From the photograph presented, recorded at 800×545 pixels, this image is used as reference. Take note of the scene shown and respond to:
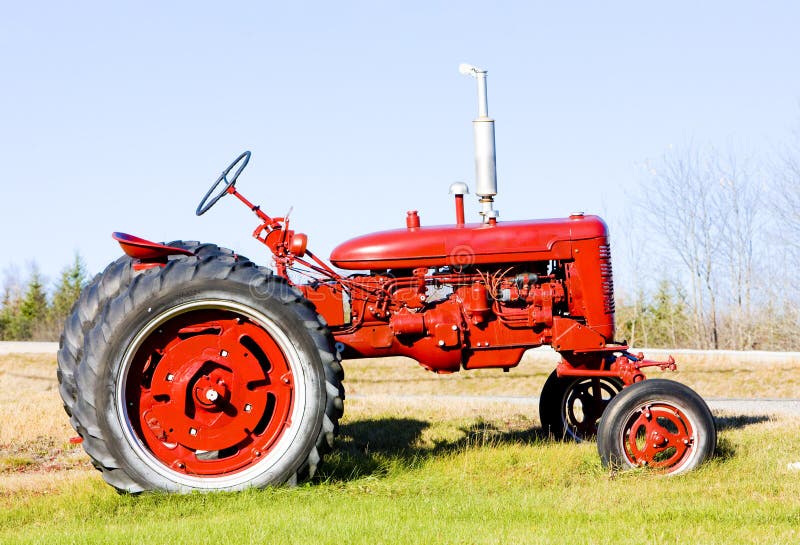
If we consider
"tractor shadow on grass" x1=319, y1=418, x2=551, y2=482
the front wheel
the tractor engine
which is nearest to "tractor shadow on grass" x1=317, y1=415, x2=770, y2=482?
"tractor shadow on grass" x1=319, y1=418, x2=551, y2=482

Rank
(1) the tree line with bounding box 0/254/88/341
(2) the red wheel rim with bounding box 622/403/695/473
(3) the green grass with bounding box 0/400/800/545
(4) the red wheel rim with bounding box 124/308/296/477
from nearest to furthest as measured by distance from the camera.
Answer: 1. (3) the green grass with bounding box 0/400/800/545
2. (4) the red wheel rim with bounding box 124/308/296/477
3. (2) the red wheel rim with bounding box 622/403/695/473
4. (1) the tree line with bounding box 0/254/88/341

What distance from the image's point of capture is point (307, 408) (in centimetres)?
642

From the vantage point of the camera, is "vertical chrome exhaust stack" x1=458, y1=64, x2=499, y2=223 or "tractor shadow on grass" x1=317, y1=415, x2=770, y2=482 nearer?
"tractor shadow on grass" x1=317, y1=415, x2=770, y2=482

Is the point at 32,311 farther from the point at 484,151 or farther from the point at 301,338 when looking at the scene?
the point at 301,338

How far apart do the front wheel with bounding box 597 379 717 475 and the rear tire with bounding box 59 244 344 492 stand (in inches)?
79.7

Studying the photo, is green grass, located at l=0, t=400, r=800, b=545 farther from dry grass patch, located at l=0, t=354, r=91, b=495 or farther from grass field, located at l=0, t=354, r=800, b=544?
dry grass patch, located at l=0, t=354, r=91, b=495

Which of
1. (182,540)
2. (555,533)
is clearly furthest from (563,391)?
(182,540)

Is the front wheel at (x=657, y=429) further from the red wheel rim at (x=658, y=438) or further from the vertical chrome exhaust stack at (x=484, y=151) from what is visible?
the vertical chrome exhaust stack at (x=484, y=151)

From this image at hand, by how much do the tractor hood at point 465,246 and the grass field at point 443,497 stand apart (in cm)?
154

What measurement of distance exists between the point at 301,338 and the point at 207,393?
75cm

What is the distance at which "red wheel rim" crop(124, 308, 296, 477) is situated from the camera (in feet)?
21.3

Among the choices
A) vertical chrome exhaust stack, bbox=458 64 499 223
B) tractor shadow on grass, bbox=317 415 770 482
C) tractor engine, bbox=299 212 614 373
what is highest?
vertical chrome exhaust stack, bbox=458 64 499 223

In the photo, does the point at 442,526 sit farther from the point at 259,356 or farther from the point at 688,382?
the point at 688,382

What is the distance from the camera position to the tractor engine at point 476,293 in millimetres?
7516
